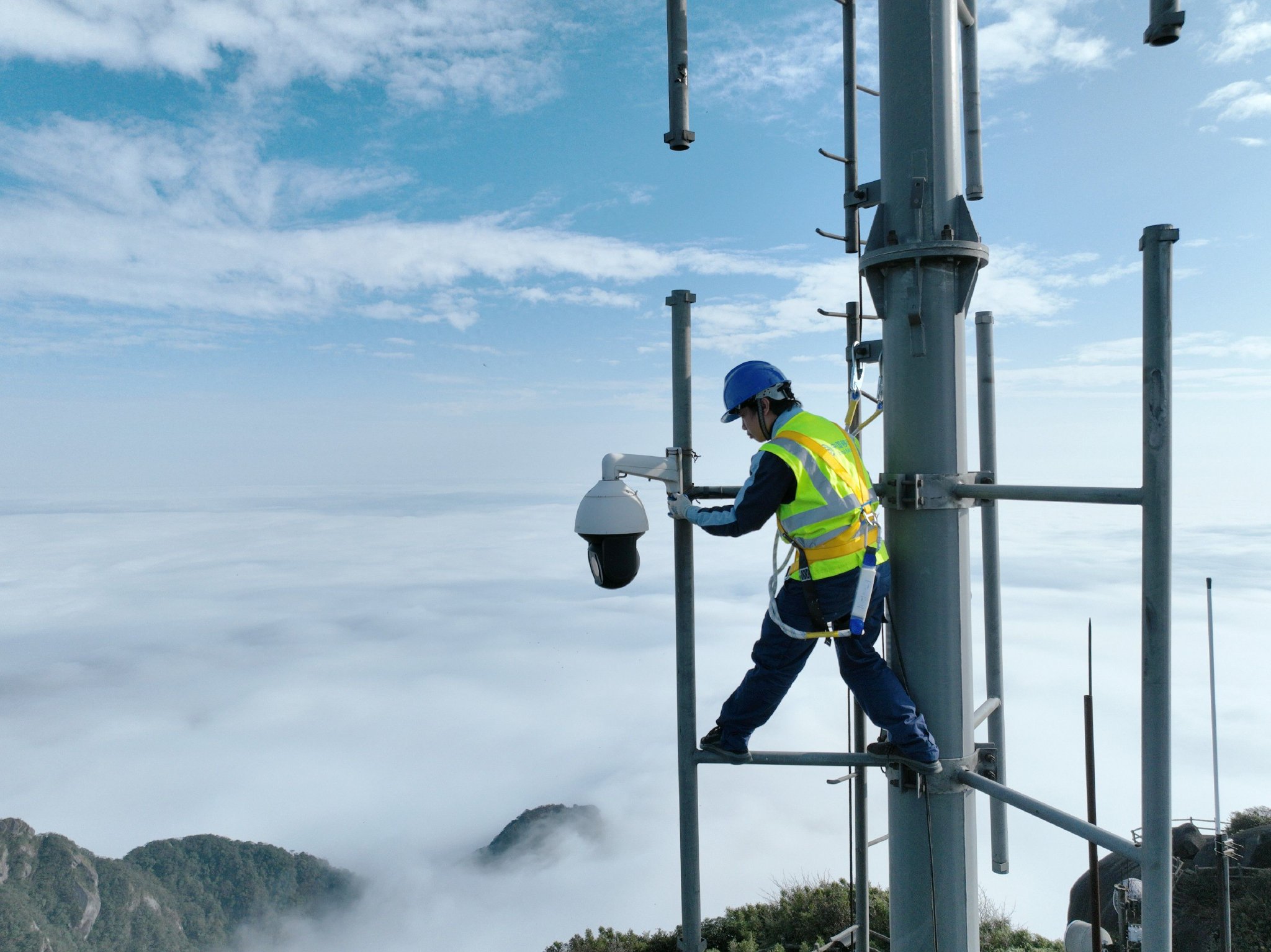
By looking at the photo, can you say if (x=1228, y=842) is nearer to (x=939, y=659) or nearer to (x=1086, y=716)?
(x=1086, y=716)

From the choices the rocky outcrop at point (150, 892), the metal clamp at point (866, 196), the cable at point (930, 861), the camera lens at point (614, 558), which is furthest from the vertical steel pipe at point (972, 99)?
the rocky outcrop at point (150, 892)

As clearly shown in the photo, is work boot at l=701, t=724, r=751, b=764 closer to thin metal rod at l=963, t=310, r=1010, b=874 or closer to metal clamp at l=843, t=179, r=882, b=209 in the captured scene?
thin metal rod at l=963, t=310, r=1010, b=874

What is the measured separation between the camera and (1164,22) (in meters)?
3.07

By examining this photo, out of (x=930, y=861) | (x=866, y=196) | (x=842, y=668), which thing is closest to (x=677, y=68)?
(x=866, y=196)

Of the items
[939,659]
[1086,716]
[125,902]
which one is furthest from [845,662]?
[125,902]

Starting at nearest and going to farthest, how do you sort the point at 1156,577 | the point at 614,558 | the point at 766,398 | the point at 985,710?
the point at 1156,577
the point at 766,398
the point at 614,558
the point at 985,710

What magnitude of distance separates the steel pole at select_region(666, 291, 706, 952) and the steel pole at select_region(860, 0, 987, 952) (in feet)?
3.55

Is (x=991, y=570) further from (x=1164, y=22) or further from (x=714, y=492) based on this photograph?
(x=1164, y=22)

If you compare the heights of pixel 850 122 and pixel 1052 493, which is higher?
pixel 850 122

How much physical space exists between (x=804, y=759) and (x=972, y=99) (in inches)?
156

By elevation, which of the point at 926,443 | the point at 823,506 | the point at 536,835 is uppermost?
the point at 926,443

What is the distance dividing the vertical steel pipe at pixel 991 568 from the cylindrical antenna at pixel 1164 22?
202cm

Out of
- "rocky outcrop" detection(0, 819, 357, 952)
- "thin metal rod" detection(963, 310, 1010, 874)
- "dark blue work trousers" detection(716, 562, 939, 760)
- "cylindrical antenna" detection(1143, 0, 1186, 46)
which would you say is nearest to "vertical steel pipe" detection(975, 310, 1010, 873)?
"thin metal rod" detection(963, 310, 1010, 874)

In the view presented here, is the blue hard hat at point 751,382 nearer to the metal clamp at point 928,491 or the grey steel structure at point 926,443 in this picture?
the grey steel structure at point 926,443
